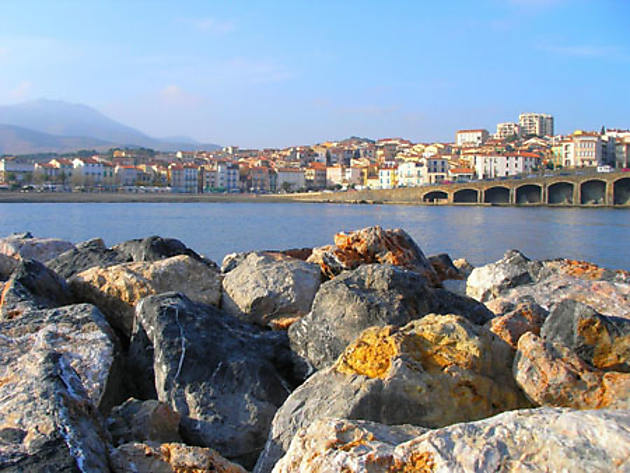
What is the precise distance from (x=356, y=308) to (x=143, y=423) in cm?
184

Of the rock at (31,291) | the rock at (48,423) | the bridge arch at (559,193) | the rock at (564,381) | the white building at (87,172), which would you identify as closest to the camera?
the rock at (48,423)

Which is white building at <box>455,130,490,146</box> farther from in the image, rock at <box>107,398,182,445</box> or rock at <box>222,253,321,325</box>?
rock at <box>107,398,182,445</box>

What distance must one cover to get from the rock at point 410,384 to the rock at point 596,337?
666 mm

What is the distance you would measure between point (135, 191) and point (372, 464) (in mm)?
103319

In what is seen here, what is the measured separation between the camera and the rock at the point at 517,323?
4.85 metres

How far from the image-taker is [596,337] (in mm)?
4703

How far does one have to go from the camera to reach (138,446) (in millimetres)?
3475

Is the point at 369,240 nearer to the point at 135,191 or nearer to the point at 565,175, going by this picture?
the point at 565,175

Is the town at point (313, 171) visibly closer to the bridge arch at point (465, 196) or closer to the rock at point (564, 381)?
the bridge arch at point (465, 196)

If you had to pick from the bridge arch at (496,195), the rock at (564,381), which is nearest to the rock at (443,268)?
the rock at (564,381)

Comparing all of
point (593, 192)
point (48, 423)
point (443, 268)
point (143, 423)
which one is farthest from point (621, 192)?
point (48, 423)

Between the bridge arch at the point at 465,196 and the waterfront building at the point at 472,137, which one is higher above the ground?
the waterfront building at the point at 472,137

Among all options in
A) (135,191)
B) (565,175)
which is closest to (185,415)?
(565,175)

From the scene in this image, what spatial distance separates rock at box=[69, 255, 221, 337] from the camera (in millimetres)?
6477
